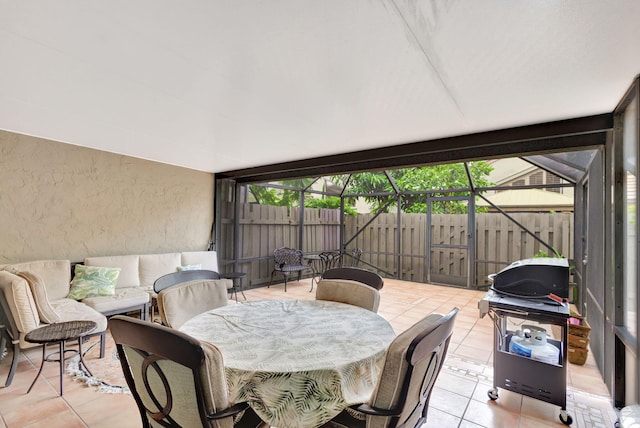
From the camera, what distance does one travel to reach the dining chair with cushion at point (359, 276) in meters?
2.57

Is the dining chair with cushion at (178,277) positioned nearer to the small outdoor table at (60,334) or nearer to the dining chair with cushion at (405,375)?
the small outdoor table at (60,334)

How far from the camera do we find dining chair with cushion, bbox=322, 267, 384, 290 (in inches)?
101

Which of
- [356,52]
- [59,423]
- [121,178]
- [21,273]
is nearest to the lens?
[356,52]

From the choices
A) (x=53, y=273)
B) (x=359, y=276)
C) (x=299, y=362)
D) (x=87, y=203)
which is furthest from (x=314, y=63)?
(x=87, y=203)

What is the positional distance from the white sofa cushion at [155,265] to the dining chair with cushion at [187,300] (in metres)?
2.36

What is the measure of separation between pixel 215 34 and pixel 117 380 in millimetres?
2766

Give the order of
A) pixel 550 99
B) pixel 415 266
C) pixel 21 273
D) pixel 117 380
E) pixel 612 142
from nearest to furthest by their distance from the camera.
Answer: pixel 550 99 → pixel 612 142 → pixel 117 380 → pixel 21 273 → pixel 415 266

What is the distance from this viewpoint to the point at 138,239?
4523mm

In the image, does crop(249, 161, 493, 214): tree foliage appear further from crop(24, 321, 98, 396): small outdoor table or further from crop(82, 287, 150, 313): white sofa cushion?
crop(24, 321, 98, 396): small outdoor table

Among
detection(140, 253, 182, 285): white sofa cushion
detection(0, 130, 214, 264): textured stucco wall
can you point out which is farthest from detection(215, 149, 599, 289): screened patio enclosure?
detection(140, 253, 182, 285): white sofa cushion

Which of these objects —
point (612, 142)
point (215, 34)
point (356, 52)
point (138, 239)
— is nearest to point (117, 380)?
point (138, 239)

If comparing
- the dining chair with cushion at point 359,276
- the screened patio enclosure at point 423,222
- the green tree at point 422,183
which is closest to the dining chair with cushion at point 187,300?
the dining chair with cushion at point 359,276

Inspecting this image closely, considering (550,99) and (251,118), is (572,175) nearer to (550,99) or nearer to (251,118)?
(550,99)

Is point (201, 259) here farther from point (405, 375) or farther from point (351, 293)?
point (405, 375)
